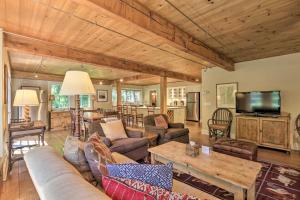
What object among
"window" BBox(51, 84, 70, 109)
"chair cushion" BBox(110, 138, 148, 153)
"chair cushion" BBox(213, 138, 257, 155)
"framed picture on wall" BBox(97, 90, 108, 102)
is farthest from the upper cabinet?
"chair cushion" BBox(110, 138, 148, 153)

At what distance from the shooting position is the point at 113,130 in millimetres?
3332

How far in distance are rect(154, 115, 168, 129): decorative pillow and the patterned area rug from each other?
1683 mm

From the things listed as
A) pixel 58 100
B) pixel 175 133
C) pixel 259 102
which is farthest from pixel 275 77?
pixel 58 100

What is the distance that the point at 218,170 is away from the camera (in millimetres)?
1926

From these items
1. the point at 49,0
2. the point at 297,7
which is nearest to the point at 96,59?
the point at 49,0

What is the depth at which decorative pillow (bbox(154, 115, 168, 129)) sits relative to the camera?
441 cm

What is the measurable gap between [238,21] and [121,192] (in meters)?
2.90

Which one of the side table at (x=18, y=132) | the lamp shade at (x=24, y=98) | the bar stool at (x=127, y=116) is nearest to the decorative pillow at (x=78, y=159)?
the side table at (x=18, y=132)

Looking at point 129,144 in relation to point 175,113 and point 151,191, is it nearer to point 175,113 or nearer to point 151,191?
point 151,191

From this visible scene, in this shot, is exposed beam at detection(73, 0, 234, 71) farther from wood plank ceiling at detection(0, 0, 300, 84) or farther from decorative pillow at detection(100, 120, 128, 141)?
decorative pillow at detection(100, 120, 128, 141)

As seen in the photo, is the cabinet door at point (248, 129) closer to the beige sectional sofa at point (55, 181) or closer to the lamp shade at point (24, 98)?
the beige sectional sofa at point (55, 181)

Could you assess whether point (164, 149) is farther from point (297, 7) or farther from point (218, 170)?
point (297, 7)

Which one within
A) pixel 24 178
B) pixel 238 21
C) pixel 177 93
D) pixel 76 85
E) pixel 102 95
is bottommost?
pixel 24 178

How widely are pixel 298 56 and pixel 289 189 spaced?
137 inches
